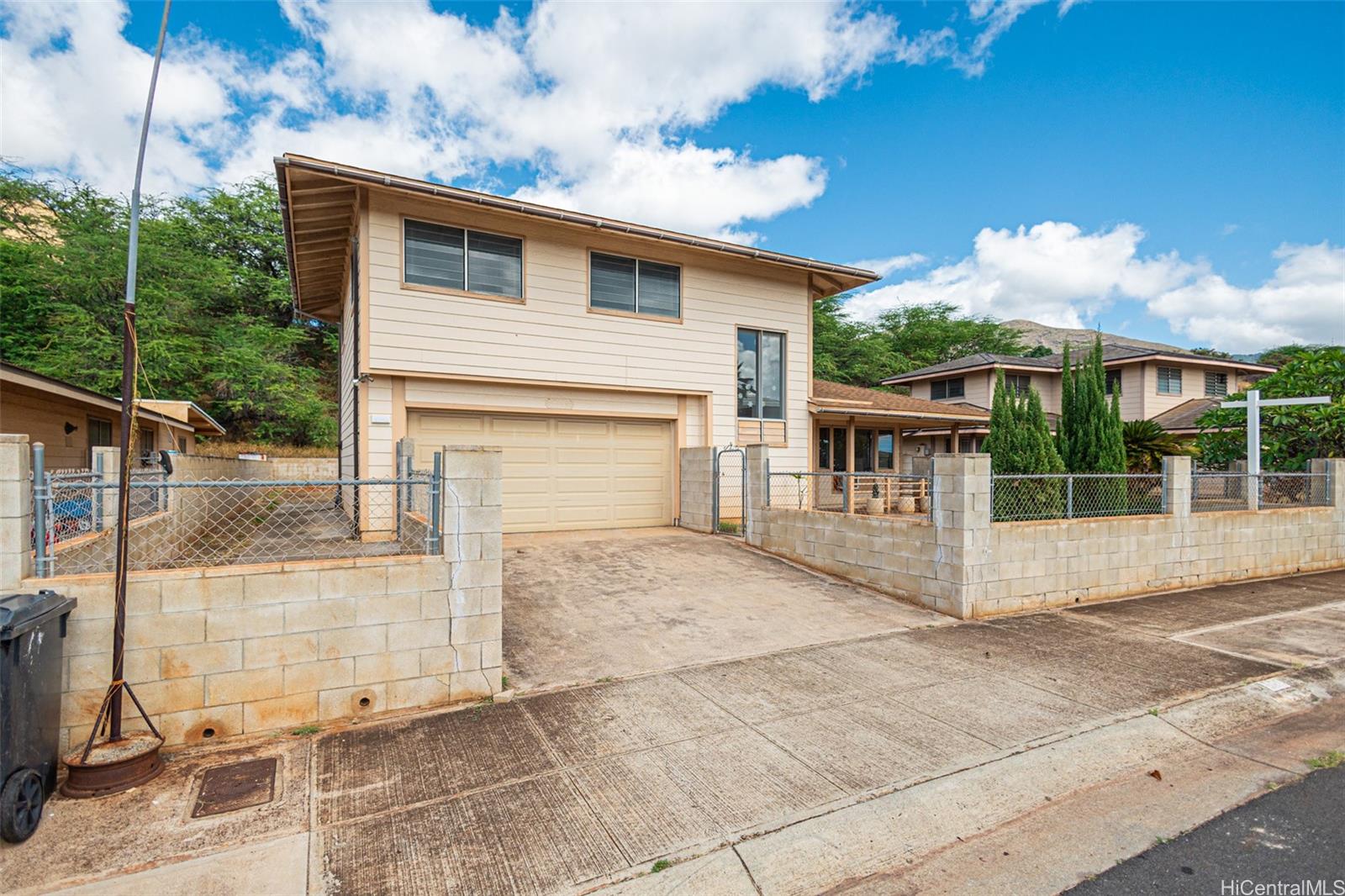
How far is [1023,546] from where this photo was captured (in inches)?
267

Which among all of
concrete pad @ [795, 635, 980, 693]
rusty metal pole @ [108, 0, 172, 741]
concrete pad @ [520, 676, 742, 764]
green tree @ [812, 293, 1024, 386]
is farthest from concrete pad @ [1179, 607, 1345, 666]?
green tree @ [812, 293, 1024, 386]

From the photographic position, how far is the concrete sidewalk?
249 centimetres

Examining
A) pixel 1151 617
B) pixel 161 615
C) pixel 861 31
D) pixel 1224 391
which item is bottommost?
pixel 1151 617

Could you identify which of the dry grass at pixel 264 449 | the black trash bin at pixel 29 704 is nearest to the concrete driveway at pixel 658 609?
the black trash bin at pixel 29 704

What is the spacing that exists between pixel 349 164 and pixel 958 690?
9.54 meters

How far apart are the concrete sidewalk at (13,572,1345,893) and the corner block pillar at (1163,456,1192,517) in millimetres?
3474

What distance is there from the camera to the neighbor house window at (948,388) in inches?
938

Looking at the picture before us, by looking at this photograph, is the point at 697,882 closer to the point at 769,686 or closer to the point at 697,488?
the point at 769,686

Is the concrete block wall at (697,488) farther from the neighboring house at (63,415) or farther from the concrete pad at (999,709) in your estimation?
the neighboring house at (63,415)

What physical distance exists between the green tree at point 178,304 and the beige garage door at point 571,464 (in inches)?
537

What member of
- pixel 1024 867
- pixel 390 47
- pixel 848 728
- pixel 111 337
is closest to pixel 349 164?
pixel 390 47

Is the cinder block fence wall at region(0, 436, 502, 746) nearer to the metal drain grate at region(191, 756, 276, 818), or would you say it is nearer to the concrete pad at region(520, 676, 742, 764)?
the metal drain grate at region(191, 756, 276, 818)

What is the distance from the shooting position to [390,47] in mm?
10625

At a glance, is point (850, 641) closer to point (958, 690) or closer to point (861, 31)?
point (958, 690)
